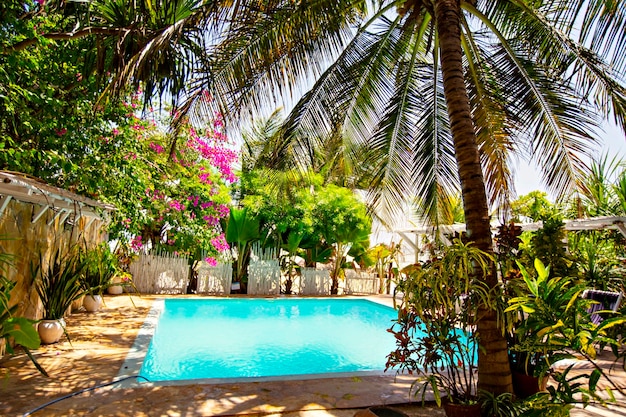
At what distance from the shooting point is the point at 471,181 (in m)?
3.36

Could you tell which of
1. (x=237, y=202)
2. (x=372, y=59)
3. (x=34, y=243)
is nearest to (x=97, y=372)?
(x=34, y=243)

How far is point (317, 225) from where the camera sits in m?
13.2

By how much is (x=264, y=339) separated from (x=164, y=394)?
4410mm

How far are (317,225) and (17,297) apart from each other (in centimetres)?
926

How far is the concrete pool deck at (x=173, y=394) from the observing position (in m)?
3.28

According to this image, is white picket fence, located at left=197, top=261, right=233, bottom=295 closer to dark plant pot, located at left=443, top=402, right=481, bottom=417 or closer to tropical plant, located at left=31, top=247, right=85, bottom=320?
tropical plant, located at left=31, top=247, right=85, bottom=320

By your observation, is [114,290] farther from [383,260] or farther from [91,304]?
[383,260]

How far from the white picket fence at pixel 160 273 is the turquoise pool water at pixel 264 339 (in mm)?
1288

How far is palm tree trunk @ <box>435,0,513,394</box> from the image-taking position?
3.11 m

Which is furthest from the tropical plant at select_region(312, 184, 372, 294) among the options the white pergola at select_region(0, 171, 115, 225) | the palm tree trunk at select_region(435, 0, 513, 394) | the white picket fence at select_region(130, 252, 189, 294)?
the palm tree trunk at select_region(435, 0, 513, 394)

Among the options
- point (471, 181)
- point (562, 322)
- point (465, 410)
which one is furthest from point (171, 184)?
point (562, 322)

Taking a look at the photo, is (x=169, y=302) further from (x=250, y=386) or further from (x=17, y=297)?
(x=250, y=386)

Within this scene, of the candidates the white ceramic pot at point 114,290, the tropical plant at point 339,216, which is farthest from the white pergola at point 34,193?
the tropical plant at point 339,216

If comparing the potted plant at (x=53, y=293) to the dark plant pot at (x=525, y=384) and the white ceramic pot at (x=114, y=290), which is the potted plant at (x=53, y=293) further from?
the dark plant pot at (x=525, y=384)
